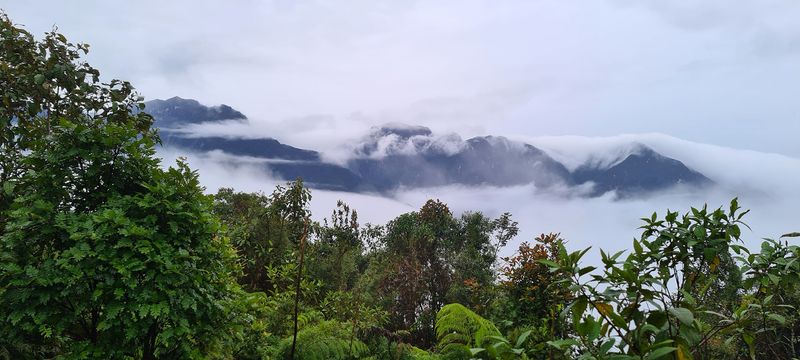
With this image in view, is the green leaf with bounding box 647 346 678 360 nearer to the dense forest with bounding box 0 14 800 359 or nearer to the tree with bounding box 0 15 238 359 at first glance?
the dense forest with bounding box 0 14 800 359

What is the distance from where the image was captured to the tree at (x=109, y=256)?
2699 millimetres

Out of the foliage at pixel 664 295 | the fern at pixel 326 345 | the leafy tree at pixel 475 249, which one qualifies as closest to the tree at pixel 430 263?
the leafy tree at pixel 475 249

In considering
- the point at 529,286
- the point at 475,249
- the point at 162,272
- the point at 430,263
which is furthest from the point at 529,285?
the point at 475,249

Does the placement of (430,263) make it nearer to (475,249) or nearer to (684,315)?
(475,249)

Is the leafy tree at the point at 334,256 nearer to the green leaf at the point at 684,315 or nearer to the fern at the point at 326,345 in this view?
the fern at the point at 326,345

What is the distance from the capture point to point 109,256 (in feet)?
8.89

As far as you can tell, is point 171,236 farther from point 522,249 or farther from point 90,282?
point 522,249

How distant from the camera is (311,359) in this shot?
171 inches

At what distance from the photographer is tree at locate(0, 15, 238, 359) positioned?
8.86 feet

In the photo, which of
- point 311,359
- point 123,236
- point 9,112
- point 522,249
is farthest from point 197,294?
point 522,249

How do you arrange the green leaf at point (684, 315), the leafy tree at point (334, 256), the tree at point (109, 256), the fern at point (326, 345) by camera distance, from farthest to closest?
the leafy tree at point (334, 256)
the fern at point (326, 345)
the tree at point (109, 256)
the green leaf at point (684, 315)

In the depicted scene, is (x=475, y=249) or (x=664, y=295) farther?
(x=475, y=249)

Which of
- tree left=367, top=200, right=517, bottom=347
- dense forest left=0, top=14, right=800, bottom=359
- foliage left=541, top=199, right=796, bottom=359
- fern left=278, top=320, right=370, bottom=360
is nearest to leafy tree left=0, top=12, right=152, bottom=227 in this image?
dense forest left=0, top=14, right=800, bottom=359

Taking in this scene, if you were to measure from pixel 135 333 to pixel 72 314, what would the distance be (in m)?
0.42
